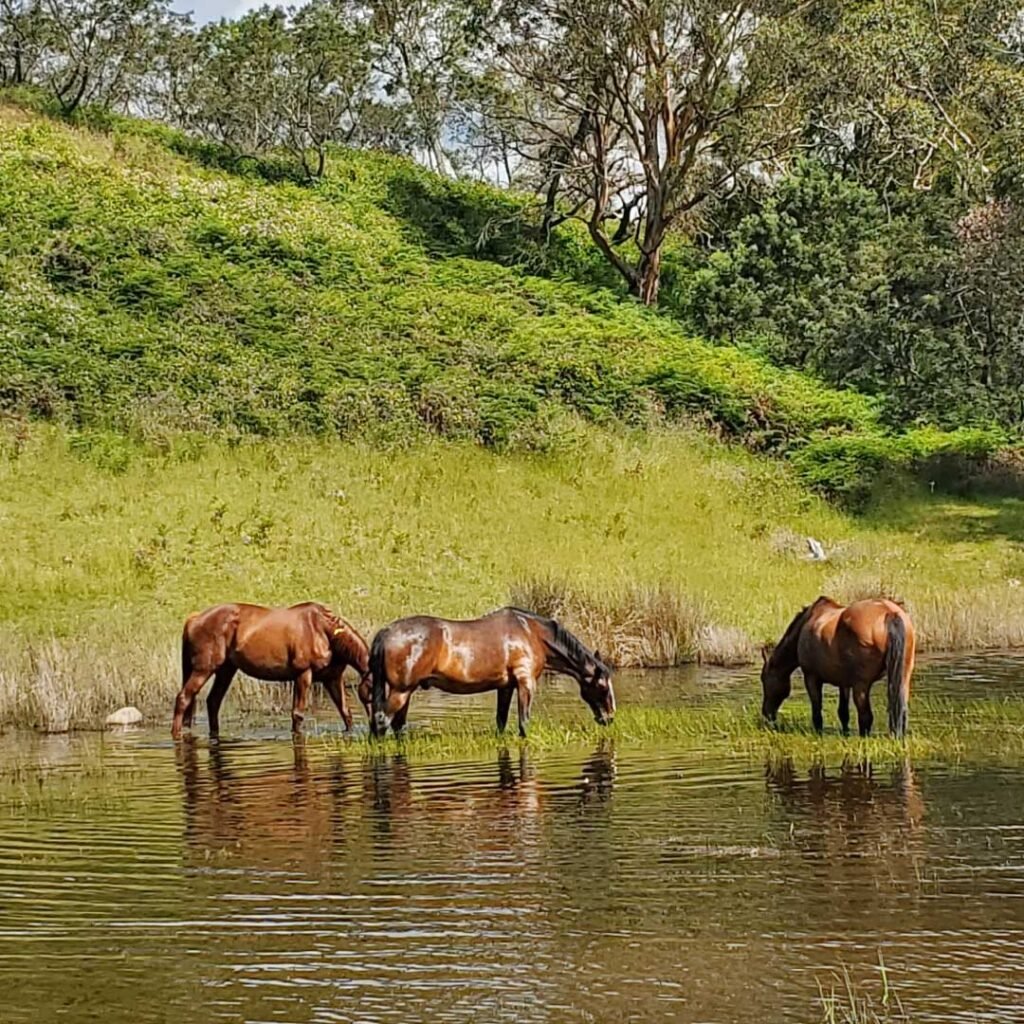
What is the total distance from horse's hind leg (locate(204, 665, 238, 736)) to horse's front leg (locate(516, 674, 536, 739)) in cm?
336

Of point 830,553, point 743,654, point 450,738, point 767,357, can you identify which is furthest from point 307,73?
point 450,738

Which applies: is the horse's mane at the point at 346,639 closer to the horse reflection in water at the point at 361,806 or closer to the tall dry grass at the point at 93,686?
the tall dry grass at the point at 93,686

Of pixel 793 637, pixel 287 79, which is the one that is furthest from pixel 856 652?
pixel 287 79

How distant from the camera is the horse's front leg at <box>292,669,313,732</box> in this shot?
15834 millimetres

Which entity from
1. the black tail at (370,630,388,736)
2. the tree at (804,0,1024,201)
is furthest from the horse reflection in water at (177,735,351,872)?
the tree at (804,0,1024,201)

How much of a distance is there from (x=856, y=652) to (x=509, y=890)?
246 inches

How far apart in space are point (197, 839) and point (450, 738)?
4672 mm

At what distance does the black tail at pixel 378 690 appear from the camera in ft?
47.9

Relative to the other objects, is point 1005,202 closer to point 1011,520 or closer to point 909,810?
point 1011,520

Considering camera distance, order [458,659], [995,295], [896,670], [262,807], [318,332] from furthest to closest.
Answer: [318,332] → [995,295] → [458,659] → [896,670] → [262,807]

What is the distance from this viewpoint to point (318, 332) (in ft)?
133

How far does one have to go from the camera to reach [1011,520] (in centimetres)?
3444

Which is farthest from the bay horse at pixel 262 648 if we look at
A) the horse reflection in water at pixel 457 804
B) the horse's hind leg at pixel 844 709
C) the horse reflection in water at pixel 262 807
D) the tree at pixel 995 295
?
the tree at pixel 995 295

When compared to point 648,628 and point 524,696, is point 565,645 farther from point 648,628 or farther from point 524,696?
point 648,628
